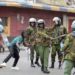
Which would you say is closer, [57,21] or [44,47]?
[44,47]

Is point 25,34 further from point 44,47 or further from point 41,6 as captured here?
point 41,6

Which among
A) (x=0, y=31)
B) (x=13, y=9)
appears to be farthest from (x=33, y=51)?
(x=13, y=9)

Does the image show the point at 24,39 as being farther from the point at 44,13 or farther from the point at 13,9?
the point at 44,13

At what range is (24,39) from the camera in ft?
48.3

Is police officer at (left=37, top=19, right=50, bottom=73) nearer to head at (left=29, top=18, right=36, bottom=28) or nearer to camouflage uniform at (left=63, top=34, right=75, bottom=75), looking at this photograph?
head at (left=29, top=18, right=36, bottom=28)

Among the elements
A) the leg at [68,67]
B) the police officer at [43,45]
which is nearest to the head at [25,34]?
the police officer at [43,45]

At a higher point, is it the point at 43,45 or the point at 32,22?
the point at 32,22

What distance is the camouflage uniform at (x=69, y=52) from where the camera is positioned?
1015 cm

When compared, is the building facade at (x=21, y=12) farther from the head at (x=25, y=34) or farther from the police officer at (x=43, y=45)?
the police officer at (x=43, y=45)

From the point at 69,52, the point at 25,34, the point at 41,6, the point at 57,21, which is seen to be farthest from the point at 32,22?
the point at 41,6

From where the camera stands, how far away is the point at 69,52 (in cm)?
1034

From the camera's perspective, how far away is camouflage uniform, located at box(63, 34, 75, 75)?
1015cm

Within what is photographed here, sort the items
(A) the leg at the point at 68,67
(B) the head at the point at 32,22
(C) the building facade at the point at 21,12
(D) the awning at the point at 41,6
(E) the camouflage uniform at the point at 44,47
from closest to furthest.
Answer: (A) the leg at the point at 68,67 < (E) the camouflage uniform at the point at 44,47 < (B) the head at the point at 32,22 < (D) the awning at the point at 41,6 < (C) the building facade at the point at 21,12

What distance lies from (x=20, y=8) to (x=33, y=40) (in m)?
16.9
